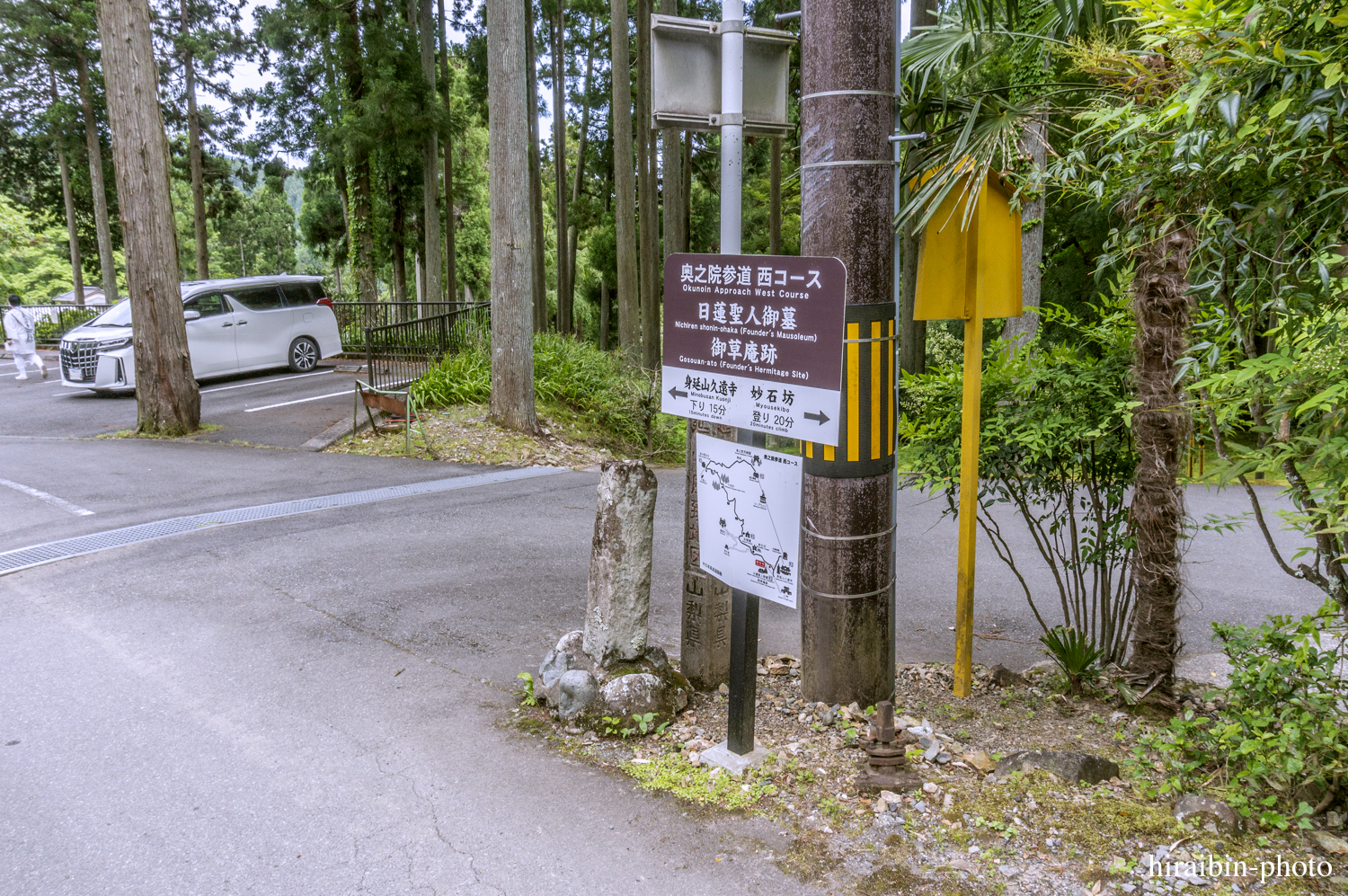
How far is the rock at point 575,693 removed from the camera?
4.32 m

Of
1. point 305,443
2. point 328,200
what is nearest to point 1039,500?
point 305,443

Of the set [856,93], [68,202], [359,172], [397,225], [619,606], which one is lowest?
[619,606]

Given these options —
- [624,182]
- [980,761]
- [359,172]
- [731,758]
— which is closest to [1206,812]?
[980,761]

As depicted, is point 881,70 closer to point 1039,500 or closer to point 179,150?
point 1039,500

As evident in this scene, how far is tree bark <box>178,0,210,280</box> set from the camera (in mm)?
28859

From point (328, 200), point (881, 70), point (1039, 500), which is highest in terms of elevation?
point (328, 200)

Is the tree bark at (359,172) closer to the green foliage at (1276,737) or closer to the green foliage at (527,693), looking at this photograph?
the green foliage at (527,693)

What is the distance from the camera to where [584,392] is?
1517 centimetres

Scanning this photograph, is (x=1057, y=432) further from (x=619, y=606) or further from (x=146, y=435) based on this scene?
(x=146, y=435)

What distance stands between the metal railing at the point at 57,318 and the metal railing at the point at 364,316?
787 centimetres

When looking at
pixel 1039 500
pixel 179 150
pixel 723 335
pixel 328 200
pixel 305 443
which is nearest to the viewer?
pixel 723 335

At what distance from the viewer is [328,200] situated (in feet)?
108

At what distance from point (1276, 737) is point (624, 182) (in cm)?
1622

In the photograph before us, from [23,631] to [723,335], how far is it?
4916 mm
